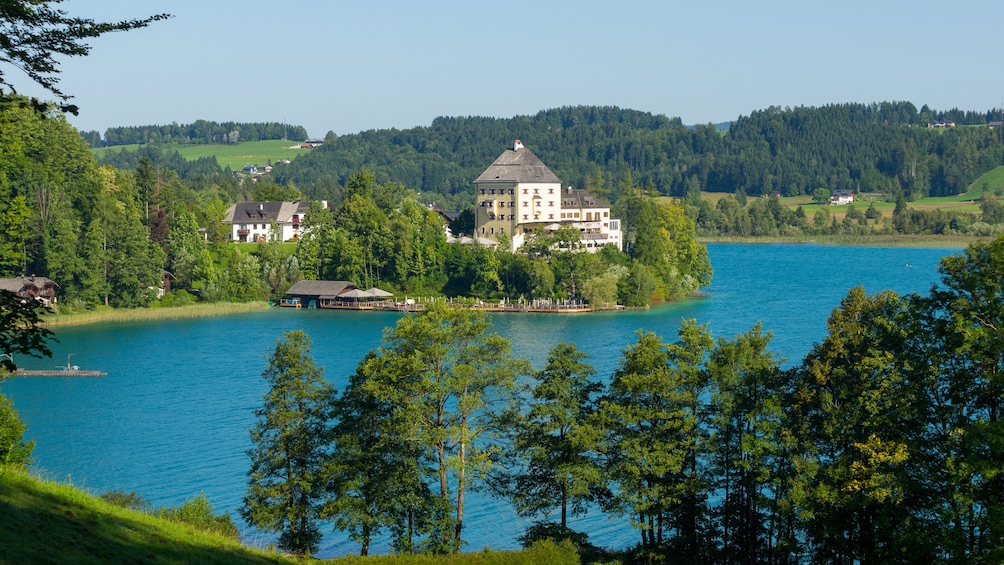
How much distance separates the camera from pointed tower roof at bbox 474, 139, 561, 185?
77438mm

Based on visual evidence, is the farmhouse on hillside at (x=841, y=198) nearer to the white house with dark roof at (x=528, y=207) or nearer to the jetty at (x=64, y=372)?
the white house with dark roof at (x=528, y=207)

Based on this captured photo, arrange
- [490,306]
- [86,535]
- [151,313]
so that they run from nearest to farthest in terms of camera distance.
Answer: [86,535] < [151,313] < [490,306]

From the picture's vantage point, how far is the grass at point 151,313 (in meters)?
62.4

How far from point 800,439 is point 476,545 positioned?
8556 mm

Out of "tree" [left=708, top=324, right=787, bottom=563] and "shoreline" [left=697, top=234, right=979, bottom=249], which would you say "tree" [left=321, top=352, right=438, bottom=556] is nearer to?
"tree" [left=708, top=324, right=787, bottom=563]

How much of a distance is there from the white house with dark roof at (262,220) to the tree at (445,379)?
6706 cm

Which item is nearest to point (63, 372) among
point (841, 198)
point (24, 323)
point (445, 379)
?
point (445, 379)

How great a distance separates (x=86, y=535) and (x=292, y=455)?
8450 millimetres

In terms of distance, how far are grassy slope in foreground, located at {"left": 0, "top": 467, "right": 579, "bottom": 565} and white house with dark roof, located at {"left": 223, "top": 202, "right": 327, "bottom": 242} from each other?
73.6 metres

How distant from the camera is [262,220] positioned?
301 feet

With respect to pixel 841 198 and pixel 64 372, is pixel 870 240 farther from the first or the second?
pixel 64 372

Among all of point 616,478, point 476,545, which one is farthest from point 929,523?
point 476,545

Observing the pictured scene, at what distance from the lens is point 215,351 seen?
171 feet

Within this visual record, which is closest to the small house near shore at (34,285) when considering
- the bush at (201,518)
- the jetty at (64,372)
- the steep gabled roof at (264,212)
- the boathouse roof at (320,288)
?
the jetty at (64,372)
